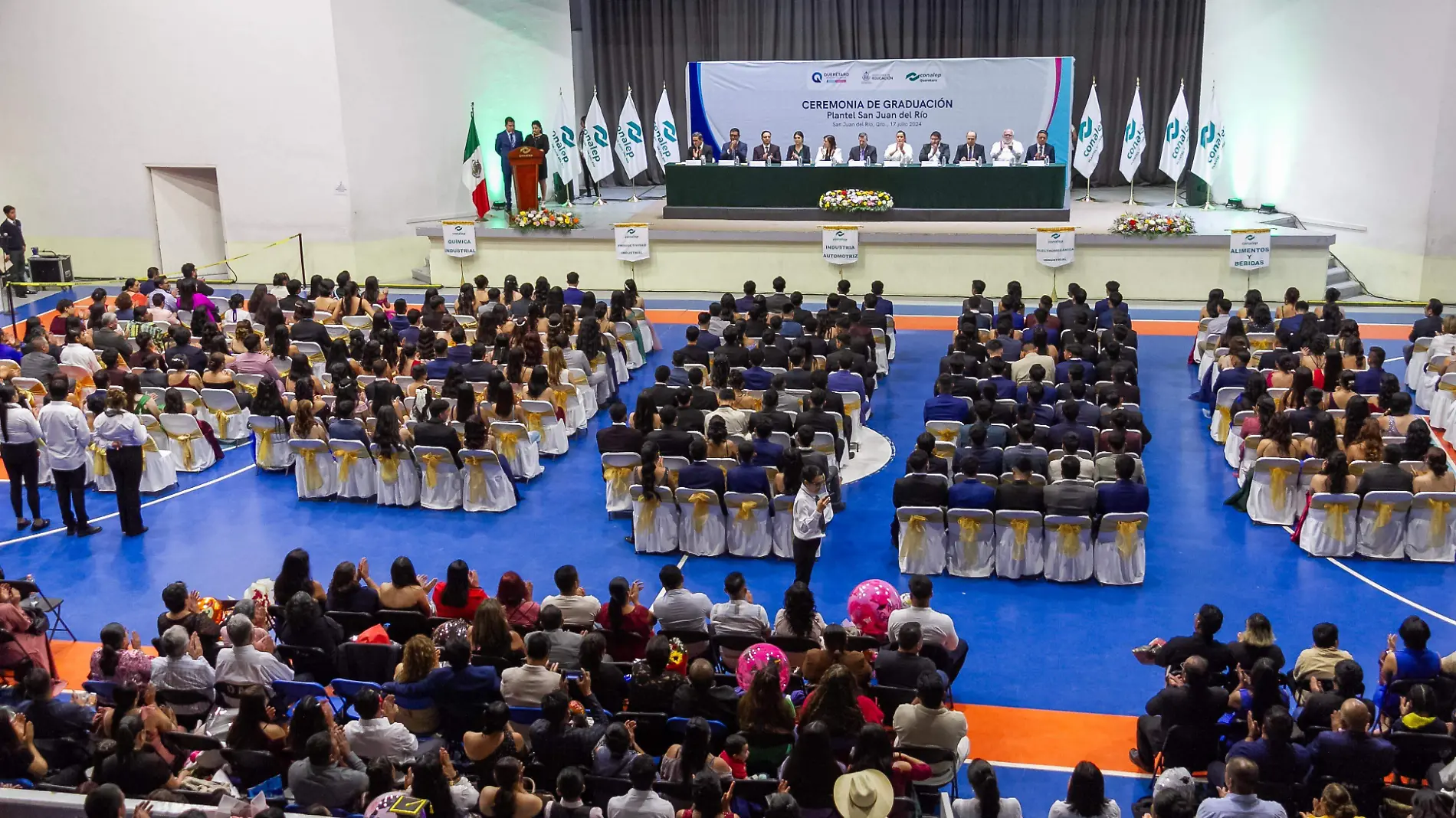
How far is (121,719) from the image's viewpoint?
7125 millimetres

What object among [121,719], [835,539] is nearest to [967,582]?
[835,539]

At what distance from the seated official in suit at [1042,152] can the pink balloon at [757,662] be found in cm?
1754

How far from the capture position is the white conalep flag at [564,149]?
27.7 meters

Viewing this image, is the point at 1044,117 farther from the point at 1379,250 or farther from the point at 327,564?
the point at 327,564

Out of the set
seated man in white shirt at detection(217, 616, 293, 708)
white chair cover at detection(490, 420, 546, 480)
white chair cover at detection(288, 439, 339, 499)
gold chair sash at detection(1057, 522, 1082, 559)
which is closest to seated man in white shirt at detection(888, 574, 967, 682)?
gold chair sash at detection(1057, 522, 1082, 559)

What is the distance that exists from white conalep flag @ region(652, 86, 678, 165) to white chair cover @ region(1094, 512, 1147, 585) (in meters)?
17.2

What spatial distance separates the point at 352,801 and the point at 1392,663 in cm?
615

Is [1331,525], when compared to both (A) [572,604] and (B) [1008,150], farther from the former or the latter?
(B) [1008,150]

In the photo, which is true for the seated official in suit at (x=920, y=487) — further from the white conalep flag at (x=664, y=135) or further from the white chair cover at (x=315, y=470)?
the white conalep flag at (x=664, y=135)

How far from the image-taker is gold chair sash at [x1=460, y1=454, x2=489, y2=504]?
13000mm

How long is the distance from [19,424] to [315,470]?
273cm

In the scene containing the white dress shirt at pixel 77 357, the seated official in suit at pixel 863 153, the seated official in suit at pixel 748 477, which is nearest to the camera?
the seated official in suit at pixel 748 477

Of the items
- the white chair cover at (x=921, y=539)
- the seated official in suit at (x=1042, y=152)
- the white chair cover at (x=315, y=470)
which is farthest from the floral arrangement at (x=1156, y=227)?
the white chair cover at (x=315, y=470)

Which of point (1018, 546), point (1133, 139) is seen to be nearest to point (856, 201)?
point (1133, 139)
